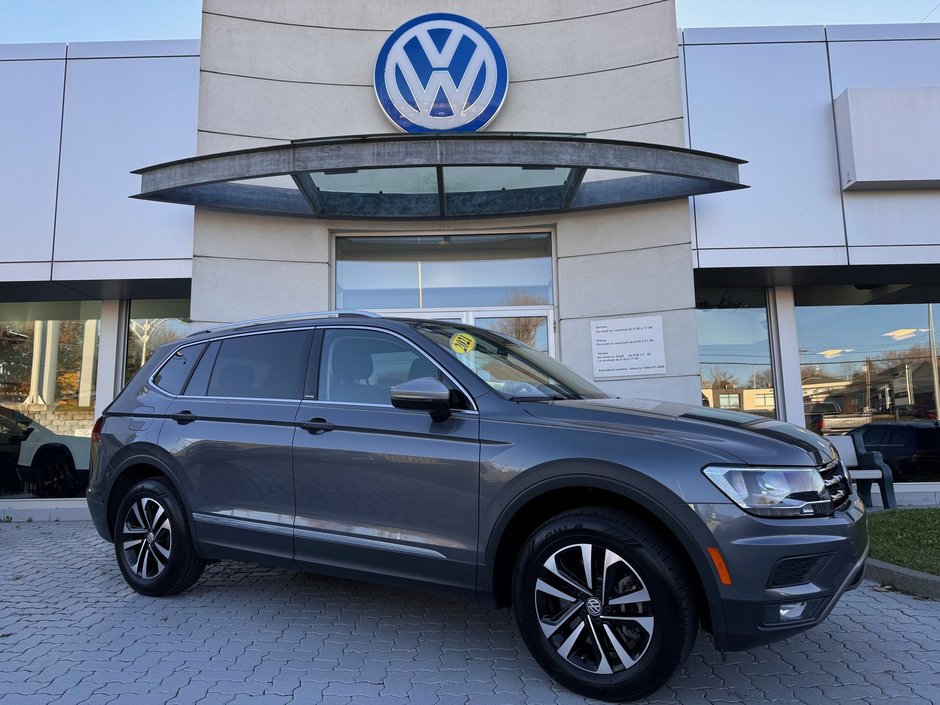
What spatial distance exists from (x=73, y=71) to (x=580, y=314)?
286 inches

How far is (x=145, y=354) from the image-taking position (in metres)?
9.46

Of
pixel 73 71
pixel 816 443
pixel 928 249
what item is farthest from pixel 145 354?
pixel 928 249

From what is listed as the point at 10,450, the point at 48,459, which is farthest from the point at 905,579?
the point at 10,450

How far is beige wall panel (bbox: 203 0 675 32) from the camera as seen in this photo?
8.41m

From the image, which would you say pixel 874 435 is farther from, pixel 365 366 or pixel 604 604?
pixel 365 366

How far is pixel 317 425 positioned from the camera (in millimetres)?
3654

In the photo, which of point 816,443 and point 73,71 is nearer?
point 816,443

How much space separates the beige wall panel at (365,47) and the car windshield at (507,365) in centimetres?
561

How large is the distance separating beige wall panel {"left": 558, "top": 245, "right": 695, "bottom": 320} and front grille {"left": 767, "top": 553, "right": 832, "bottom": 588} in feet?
18.0

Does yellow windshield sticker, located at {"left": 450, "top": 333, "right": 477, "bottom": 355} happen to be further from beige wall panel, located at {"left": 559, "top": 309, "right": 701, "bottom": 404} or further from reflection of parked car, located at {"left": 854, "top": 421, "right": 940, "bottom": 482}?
reflection of parked car, located at {"left": 854, "top": 421, "right": 940, "bottom": 482}

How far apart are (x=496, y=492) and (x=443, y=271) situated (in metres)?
5.96

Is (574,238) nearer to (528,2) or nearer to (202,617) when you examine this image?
(528,2)

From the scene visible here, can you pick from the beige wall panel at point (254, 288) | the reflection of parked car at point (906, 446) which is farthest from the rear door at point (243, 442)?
the reflection of parked car at point (906, 446)

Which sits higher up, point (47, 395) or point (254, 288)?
point (254, 288)
